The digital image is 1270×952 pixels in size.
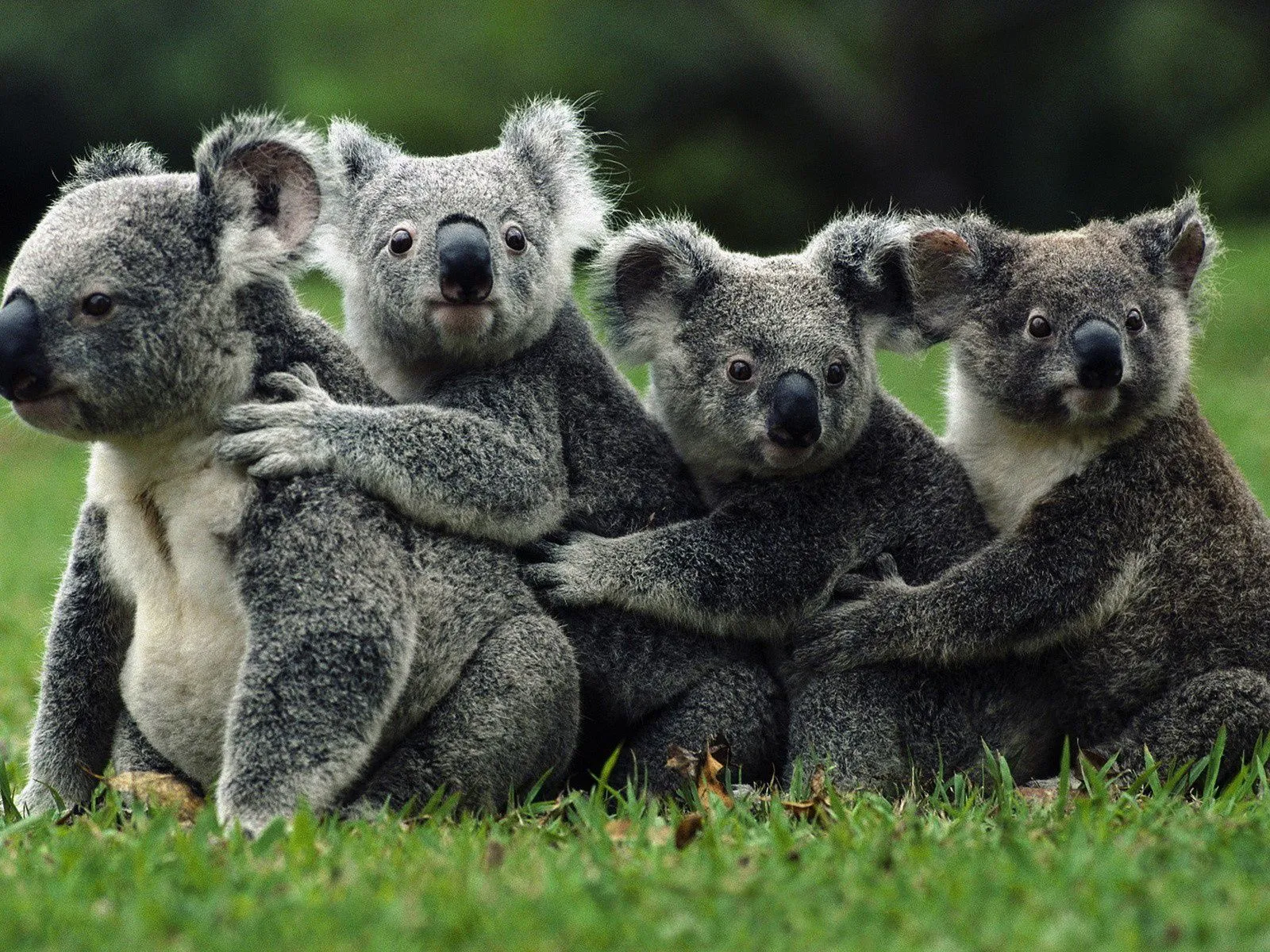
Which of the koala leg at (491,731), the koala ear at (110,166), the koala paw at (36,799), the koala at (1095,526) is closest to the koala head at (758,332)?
the koala at (1095,526)

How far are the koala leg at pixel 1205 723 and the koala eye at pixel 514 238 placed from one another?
8.00 feet

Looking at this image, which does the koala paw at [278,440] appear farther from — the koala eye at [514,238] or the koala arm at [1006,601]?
the koala arm at [1006,601]

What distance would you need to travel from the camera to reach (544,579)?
4879mm

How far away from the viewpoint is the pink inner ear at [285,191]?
4488 mm

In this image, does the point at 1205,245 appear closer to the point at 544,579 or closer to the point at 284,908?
the point at 544,579


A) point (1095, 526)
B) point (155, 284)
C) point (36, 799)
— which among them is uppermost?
point (155, 284)

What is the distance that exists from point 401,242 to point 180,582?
52.1 inches

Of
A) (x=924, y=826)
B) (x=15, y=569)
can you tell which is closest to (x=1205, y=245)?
(x=924, y=826)

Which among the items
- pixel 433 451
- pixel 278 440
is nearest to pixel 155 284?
pixel 278 440

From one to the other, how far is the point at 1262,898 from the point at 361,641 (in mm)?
2229

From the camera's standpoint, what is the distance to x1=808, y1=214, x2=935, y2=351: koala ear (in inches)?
212

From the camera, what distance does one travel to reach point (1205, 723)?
498 centimetres

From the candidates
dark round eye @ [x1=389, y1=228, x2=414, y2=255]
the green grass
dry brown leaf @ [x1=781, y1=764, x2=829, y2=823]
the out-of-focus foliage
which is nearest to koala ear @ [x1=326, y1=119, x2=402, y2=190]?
dark round eye @ [x1=389, y1=228, x2=414, y2=255]

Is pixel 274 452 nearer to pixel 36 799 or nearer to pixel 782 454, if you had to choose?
pixel 36 799
